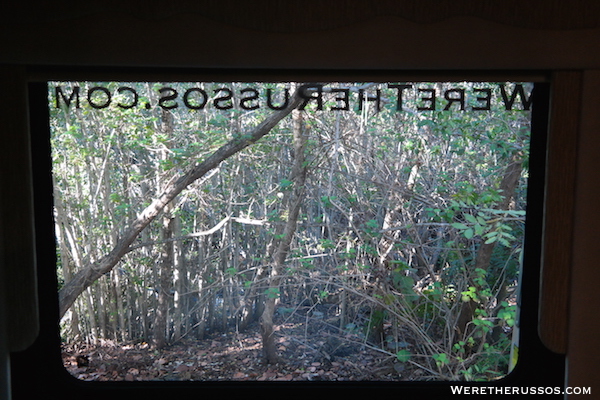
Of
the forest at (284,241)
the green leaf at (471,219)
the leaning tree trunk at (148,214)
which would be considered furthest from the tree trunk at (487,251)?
the leaning tree trunk at (148,214)

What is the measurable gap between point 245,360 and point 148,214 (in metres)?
0.91

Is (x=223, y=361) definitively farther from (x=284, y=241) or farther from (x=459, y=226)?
(x=459, y=226)

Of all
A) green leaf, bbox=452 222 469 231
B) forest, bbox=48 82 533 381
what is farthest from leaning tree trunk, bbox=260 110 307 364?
green leaf, bbox=452 222 469 231

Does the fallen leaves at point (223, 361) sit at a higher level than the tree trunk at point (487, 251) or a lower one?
lower

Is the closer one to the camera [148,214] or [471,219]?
[471,219]

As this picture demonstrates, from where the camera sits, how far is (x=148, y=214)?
6.91ft

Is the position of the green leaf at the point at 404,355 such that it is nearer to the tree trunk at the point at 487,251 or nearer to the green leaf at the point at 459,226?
the tree trunk at the point at 487,251

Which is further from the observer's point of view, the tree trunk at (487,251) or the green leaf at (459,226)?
the green leaf at (459,226)

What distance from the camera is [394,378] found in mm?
2002

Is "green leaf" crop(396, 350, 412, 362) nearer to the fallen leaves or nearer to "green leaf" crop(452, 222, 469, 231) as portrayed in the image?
the fallen leaves

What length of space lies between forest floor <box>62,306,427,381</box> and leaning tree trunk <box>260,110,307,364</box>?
4cm

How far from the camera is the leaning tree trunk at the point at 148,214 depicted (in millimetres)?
2047

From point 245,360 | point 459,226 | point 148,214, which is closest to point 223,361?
point 245,360

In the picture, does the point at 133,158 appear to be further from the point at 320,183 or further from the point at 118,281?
the point at 320,183
